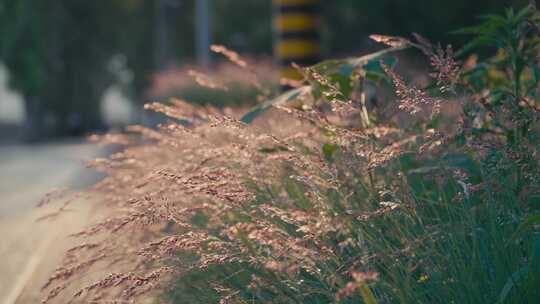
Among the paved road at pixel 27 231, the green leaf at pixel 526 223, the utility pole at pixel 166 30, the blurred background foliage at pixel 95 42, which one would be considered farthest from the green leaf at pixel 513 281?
the utility pole at pixel 166 30

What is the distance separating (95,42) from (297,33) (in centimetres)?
3018

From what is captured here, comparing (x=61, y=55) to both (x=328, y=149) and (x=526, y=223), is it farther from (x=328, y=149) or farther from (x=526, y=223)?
(x=526, y=223)

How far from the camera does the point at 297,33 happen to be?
29.1 feet

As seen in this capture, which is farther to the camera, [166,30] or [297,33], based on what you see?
[166,30]

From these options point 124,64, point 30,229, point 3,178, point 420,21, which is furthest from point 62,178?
point 124,64

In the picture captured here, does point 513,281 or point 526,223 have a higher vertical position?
point 526,223

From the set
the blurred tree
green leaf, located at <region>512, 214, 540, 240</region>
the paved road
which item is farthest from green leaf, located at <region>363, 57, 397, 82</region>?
the blurred tree

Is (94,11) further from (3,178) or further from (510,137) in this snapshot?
(510,137)

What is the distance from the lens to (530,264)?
294 cm

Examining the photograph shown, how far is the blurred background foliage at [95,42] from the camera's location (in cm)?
3291

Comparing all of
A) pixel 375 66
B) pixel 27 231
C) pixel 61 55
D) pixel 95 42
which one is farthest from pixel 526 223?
pixel 95 42

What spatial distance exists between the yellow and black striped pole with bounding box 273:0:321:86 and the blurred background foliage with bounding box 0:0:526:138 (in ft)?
50.1

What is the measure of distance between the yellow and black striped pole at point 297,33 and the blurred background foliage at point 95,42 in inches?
601

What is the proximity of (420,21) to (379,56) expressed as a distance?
1605cm
